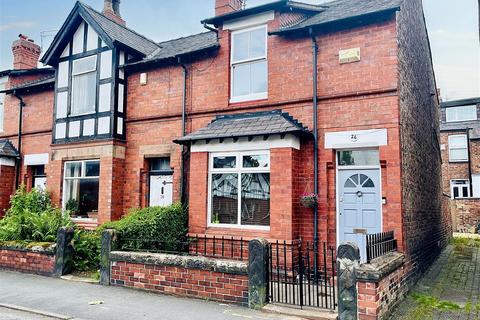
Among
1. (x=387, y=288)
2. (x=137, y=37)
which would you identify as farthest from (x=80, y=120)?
(x=387, y=288)

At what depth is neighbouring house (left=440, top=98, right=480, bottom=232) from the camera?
28.2 m

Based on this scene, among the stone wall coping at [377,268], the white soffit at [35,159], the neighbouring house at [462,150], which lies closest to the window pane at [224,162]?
the stone wall coping at [377,268]

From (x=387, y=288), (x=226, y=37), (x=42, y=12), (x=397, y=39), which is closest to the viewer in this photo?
(x=387, y=288)

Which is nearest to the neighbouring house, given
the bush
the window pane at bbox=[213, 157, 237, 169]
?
the window pane at bbox=[213, 157, 237, 169]

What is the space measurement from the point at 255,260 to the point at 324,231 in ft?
9.74

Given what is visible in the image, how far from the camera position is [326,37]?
964cm

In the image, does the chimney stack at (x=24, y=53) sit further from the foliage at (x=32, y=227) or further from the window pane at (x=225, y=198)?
the window pane at (x=225, y=198)

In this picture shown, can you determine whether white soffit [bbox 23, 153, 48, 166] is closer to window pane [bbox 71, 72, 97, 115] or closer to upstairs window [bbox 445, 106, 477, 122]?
window pane [bbox 71, 72, 97, 115]

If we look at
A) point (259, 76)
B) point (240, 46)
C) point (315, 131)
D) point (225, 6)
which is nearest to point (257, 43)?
point (240, 46)

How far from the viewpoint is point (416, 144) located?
10.5m

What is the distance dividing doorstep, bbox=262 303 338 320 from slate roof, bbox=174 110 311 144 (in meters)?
3.93

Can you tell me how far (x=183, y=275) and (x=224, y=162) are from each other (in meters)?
3.62

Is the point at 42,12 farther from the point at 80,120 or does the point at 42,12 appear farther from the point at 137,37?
the point at 80,120

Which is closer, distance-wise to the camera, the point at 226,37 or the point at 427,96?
the point at 226,37
